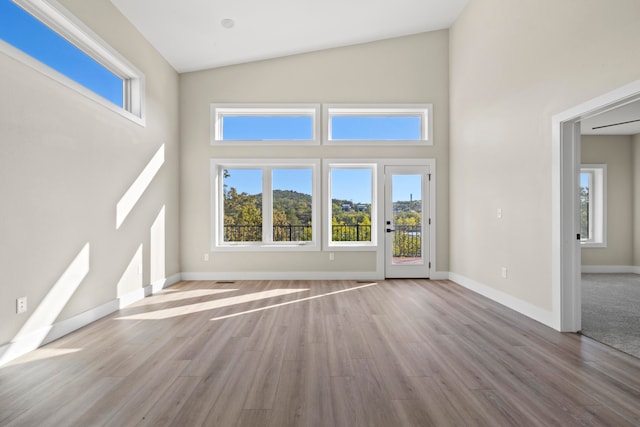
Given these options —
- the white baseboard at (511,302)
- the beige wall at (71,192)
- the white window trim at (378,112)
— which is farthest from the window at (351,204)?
the beige wall at (71,192)

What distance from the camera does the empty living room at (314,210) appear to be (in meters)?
2.03

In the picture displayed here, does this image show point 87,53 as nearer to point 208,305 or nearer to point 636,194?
point 208,305

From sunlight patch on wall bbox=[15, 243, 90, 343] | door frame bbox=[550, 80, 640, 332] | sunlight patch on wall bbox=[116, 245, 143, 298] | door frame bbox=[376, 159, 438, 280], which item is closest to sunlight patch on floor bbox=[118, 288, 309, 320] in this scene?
sunlight patch on wall bbox=[116, 245, 143, 298]

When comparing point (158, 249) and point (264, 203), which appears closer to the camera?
point (158, 249)

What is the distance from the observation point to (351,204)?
556 centimetres

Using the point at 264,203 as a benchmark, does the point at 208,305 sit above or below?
below

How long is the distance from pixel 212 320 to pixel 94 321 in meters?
1.28

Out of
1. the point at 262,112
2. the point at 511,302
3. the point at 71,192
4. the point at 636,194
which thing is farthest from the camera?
the point at 636,194

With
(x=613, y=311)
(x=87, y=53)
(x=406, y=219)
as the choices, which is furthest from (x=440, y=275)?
(x=87, y=53)

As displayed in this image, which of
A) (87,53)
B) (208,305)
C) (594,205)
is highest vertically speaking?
(87,53)

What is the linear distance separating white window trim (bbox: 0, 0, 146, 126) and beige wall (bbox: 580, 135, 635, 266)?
8.09 meters

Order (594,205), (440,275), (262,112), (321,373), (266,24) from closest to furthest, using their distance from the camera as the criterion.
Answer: (321,373) < (266,24) < (440,275) < (262,112) < (594,205)

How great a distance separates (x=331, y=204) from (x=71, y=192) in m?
3.70

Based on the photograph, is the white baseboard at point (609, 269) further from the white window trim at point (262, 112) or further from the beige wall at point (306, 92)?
the white window trim at point (262, 112)
